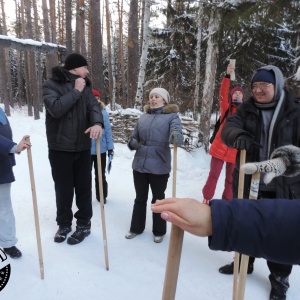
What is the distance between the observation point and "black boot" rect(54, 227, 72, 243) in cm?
331

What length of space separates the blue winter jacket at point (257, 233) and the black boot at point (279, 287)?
6.45 ft

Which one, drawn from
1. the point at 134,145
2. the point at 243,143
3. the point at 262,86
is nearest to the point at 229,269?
the point at 243,143

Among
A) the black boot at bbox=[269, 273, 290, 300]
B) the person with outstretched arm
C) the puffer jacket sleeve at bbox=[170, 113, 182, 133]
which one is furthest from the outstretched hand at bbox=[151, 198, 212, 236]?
the puffer jacket sleeve at bbox=[170, 113, 182, 133]

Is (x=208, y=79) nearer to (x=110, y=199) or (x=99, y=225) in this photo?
(x=110, y=199)

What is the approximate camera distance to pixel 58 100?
2.92 metres

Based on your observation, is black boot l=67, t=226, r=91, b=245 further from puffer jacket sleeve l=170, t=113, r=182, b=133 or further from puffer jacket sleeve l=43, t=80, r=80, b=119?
puffer jacket sleeve l=170, t=113, r=182, b=133

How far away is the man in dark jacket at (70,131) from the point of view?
297 centimetres

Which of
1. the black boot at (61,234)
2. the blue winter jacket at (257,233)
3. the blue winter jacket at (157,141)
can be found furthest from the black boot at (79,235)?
the blue winter jacket at (257,233)

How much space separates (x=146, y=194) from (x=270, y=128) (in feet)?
5.98

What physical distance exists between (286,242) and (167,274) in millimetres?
547

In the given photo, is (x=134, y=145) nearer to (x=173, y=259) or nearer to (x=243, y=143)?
(x=243, y=143)

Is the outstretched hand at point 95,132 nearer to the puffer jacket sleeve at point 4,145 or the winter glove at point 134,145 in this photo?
the winter glove at point 134,145

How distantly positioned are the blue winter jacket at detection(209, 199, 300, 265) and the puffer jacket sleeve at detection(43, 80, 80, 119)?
239 cm

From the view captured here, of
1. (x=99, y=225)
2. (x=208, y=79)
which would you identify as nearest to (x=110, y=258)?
(x=99, y=225)
